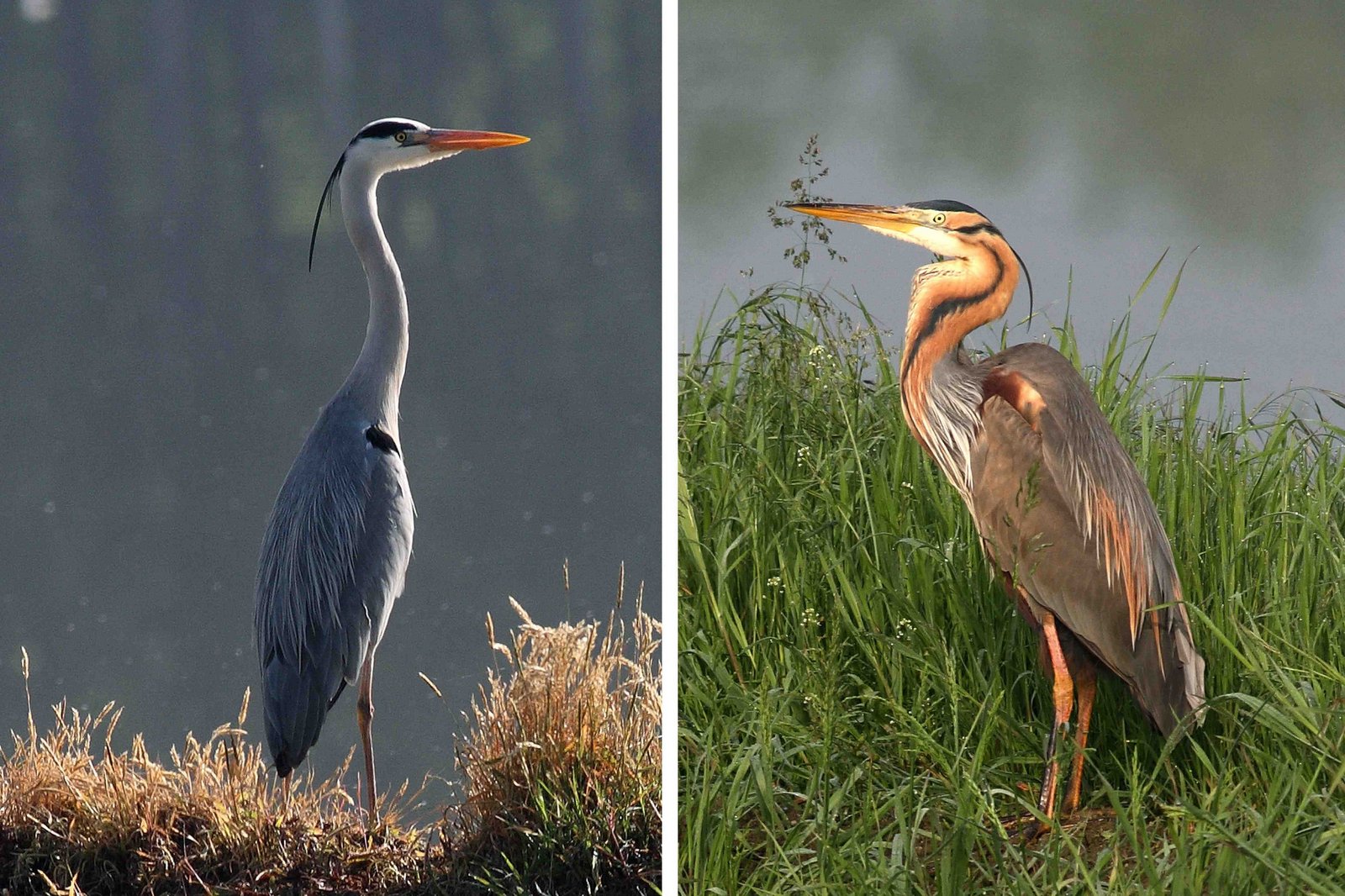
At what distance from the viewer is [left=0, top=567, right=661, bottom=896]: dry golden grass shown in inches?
87.6

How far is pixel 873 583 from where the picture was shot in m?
2.21

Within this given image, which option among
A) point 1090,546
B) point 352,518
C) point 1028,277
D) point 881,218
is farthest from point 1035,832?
point 352,518

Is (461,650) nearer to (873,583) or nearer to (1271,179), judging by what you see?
(873,583)

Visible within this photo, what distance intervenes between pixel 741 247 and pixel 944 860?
107 centimetres

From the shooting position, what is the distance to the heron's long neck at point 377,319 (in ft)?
7.43

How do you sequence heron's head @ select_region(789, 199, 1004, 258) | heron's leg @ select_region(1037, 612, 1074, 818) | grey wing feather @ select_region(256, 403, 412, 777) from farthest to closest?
grey wing feather @ select_region(256, 403, 412, 777), heron's head @ select_region(789, 199, 1004, 258), heron's leg @ select_region(1037, 612, 1074, 818)

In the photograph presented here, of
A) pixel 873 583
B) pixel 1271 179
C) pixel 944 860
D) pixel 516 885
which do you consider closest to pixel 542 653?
pixel 516 885

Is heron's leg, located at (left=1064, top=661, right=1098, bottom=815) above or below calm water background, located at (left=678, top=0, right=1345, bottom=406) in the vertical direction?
below

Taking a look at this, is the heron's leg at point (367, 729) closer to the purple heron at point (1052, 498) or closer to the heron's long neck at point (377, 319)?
the heron's long neck at point (377, 319)

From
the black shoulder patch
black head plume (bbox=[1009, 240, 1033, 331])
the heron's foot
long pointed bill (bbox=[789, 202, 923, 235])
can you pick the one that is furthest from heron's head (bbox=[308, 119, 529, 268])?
the heron's foot

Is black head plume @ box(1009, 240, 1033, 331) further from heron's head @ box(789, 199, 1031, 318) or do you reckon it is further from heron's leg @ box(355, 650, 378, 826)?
heron's leg @ box(355, 650, 378, 826)

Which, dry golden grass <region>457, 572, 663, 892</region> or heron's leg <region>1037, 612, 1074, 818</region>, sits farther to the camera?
dry golden grass <region>457, 572, 663, 892</region>

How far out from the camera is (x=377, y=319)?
2271mm

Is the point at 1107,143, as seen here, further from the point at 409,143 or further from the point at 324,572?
the point at 324,572
